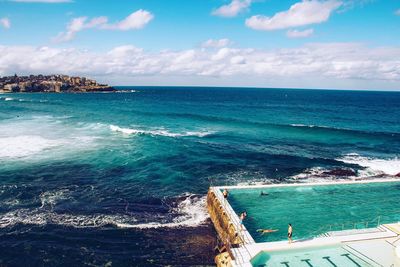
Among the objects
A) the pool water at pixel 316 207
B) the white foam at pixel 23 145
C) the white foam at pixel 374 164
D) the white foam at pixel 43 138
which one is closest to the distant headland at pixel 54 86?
the white foam at pixel 43 138

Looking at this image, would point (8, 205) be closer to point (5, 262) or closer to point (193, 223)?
point (5, 262)

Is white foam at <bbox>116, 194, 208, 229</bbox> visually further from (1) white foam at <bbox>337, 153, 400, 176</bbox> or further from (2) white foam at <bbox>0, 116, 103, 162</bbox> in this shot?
(2) white foam at <bbox>0, 116, 103, 162</bbox>

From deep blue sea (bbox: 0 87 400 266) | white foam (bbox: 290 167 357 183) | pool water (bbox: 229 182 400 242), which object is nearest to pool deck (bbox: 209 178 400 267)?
pool water (bbox: 229 182 400 242)

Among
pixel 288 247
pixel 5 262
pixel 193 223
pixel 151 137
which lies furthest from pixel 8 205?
pixel 151 137

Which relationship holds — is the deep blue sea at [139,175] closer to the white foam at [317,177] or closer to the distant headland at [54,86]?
the white foam at [317,177]

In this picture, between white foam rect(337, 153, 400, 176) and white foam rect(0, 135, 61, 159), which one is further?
white foam rect(0, 135, 61, 159)

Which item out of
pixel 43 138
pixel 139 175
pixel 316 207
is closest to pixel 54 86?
pixel 43 138
